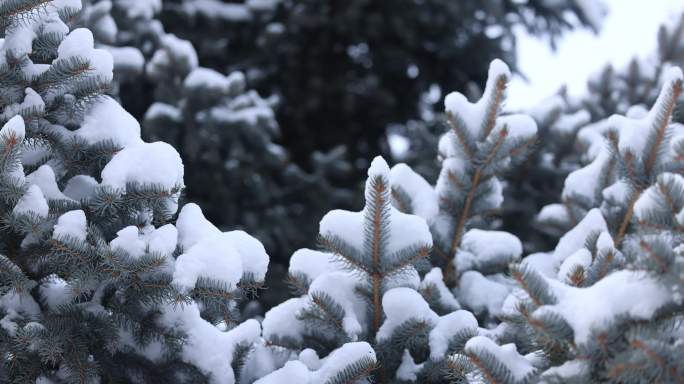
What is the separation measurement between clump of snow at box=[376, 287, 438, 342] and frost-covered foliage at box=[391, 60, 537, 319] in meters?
0.40

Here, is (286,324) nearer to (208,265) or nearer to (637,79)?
(208,265)

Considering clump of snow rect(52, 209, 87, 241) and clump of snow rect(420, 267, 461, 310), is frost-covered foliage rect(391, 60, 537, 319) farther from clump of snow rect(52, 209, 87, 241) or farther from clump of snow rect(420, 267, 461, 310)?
clump of snow rect(52, 209, 87, 241)

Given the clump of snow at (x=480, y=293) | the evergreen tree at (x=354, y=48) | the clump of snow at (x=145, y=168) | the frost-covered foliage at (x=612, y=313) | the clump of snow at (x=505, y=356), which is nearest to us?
the frost-covered foliage at (x=612, y=313)

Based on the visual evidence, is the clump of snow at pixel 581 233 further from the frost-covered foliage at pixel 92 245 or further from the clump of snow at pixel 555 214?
the frost-covered foliage at pixel 92 245

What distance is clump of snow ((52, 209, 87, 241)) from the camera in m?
1.53

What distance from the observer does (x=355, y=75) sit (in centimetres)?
586

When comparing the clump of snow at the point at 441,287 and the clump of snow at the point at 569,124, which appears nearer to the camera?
the clump of snow at the point at 441,287

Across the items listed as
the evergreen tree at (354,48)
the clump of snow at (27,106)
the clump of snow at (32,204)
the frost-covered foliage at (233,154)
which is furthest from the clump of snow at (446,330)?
the evergreen tree at (354,48)

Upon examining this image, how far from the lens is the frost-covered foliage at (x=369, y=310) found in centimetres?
168

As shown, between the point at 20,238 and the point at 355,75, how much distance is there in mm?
4342

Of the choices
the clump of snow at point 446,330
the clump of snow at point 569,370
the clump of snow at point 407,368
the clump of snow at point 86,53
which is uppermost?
the clump of snow at point 86,53

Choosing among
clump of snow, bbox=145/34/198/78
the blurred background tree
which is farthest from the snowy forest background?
the blurred background tree

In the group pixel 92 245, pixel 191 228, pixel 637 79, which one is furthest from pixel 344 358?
pixel 637 79

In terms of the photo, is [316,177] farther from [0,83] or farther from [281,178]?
[0,83]
